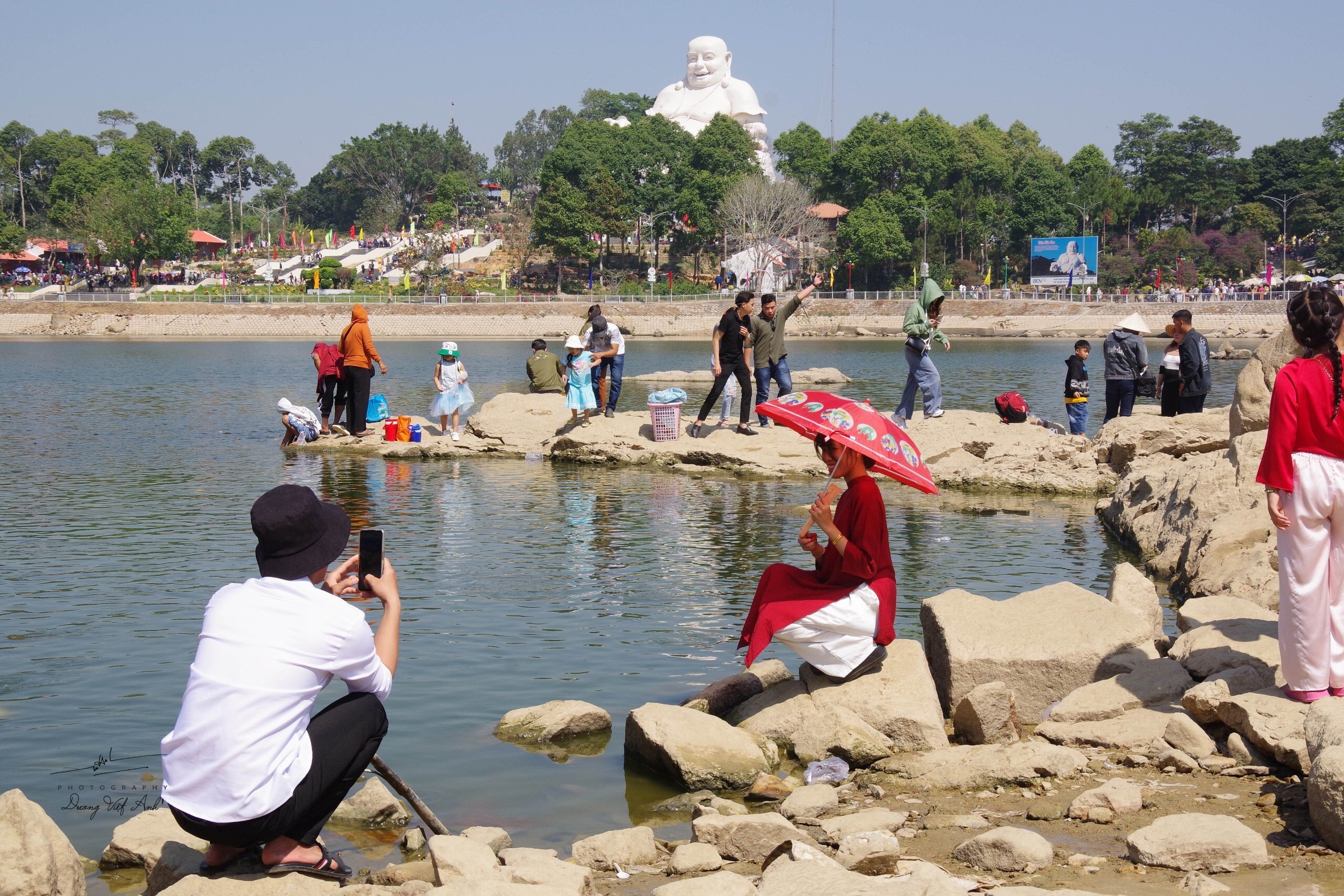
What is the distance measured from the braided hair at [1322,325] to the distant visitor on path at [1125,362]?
9.62 metres

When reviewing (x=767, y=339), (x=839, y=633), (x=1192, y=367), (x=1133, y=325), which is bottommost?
(x=839, y=633)

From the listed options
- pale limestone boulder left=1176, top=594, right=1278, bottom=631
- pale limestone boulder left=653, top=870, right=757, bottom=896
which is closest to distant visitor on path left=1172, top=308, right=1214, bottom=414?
pale limestone boulder left=1176, top=594, right=1278, bottom=631

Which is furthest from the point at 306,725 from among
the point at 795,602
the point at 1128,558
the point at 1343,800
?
the point at 1128,558

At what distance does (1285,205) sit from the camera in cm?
8612

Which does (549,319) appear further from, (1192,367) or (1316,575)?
(1316,575)

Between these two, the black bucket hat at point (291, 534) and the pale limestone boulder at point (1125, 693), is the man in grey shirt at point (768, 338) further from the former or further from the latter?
the black bucket hat at point (291, 534)

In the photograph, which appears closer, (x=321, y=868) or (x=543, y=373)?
(x=321, y=868)

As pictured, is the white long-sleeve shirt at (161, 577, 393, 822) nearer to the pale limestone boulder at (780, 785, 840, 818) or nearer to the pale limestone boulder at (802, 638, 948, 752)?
the pale limestone boulder at (780, 785, 840, 818)

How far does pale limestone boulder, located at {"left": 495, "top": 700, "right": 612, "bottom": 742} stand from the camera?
6.11m

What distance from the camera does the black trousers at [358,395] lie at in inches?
649

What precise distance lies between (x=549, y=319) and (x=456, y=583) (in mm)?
58936

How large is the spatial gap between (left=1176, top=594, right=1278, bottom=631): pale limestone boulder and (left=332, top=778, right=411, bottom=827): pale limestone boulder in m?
4.40

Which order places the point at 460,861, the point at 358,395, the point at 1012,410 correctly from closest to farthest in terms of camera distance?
the point at 460,861
the point at 1012,410
the point at 358,395

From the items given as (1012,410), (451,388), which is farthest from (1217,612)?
(451,388)
